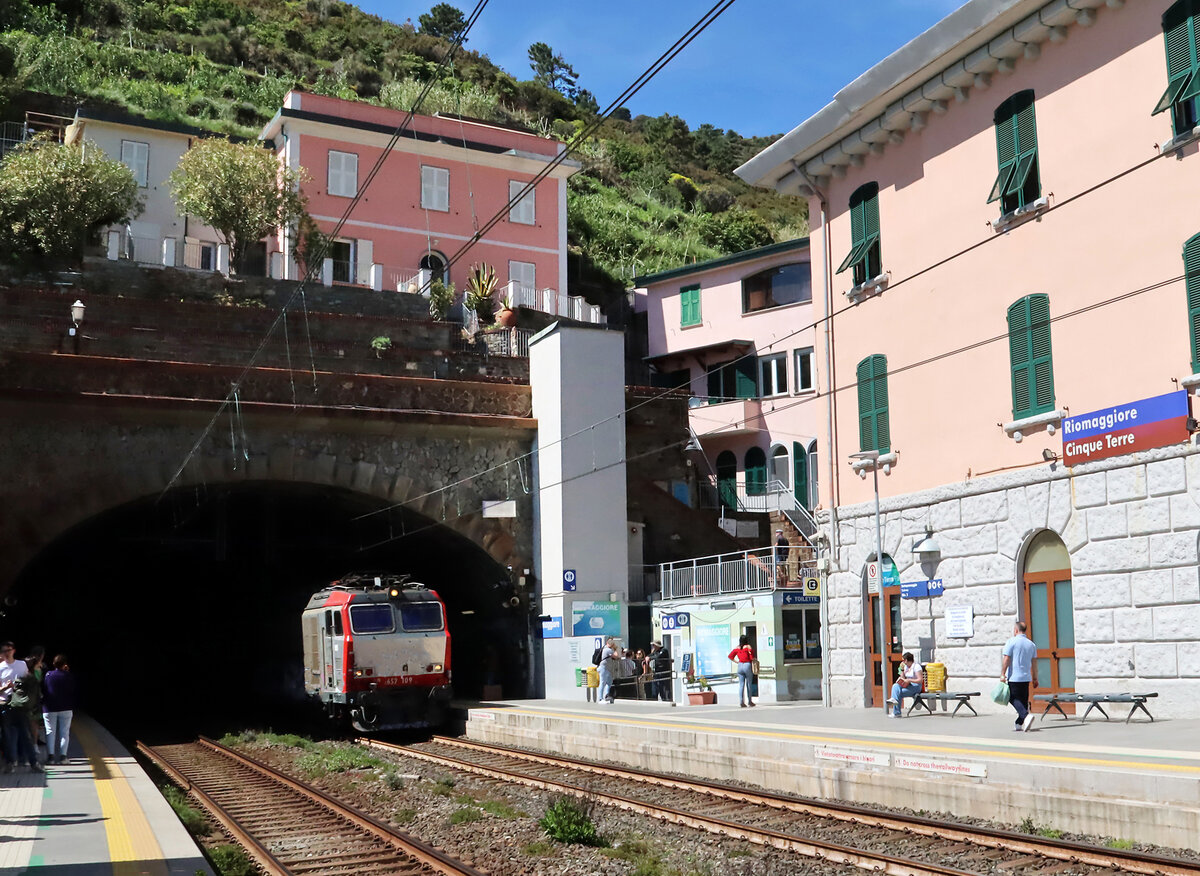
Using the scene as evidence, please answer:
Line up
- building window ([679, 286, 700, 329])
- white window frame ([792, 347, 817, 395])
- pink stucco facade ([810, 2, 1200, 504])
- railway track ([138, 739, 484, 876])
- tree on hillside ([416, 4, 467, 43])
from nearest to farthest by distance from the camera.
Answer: railway track ([138, 739, 484, 876]), pink stucco facade ([810, 2, 1200, 504]), white window frame ([792, 347, 817, 395]), building window ([679, 286, 700, 329]), tree on hillside ([416, 4, 467, 43])

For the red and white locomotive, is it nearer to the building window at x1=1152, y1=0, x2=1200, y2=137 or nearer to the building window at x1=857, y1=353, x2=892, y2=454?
the building window at x1=857, y1=353, x2=892, y2=454

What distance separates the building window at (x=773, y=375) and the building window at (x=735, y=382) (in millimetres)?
310

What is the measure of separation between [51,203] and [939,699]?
30.2 meters

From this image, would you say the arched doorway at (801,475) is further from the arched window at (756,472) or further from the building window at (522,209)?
the building window at (522,209)

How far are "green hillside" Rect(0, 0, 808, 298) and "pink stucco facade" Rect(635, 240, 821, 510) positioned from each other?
11.3m

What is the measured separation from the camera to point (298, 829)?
13.9m

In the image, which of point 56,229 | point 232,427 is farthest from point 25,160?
point 232,427

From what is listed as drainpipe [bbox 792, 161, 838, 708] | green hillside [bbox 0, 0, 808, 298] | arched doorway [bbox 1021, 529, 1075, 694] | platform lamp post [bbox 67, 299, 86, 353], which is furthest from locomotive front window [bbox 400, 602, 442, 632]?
green hillside [bbox 0, 0, 808, 298]

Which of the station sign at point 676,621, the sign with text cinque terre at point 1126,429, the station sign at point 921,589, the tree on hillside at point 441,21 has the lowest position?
the station sign at point 676,621

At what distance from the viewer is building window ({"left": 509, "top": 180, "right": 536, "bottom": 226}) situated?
1925 inches

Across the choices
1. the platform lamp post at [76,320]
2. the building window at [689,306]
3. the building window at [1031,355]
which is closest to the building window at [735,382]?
the building window at [689,306]

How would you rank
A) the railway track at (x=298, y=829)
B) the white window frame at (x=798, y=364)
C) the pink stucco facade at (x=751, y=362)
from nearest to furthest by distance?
the railway track at (x=298, y=829)
the pink stucco facade at (x=751, y=362)
the white window frame at (x=798, y=364)

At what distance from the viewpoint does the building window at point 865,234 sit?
2211 centimetres

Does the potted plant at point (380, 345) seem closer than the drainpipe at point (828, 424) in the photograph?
No
